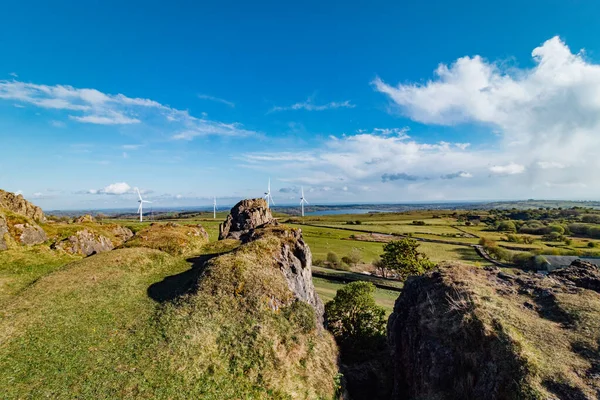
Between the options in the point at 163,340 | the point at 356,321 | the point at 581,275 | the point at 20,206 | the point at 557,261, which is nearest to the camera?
the point at 163,340

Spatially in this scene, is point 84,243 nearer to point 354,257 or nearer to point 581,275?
point 581,275

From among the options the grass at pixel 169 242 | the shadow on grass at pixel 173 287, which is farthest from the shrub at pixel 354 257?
the shadow on grass at pixel 173 287

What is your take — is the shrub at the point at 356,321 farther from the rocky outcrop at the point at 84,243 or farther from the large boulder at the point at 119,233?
the large boulder at the point at 119,233

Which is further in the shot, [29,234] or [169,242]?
[169,242]

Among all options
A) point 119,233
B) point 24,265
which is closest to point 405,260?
point 119,233

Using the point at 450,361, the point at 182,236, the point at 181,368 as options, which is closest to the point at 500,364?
the point at 450,361

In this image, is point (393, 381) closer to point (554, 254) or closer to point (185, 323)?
point (185, 323)
